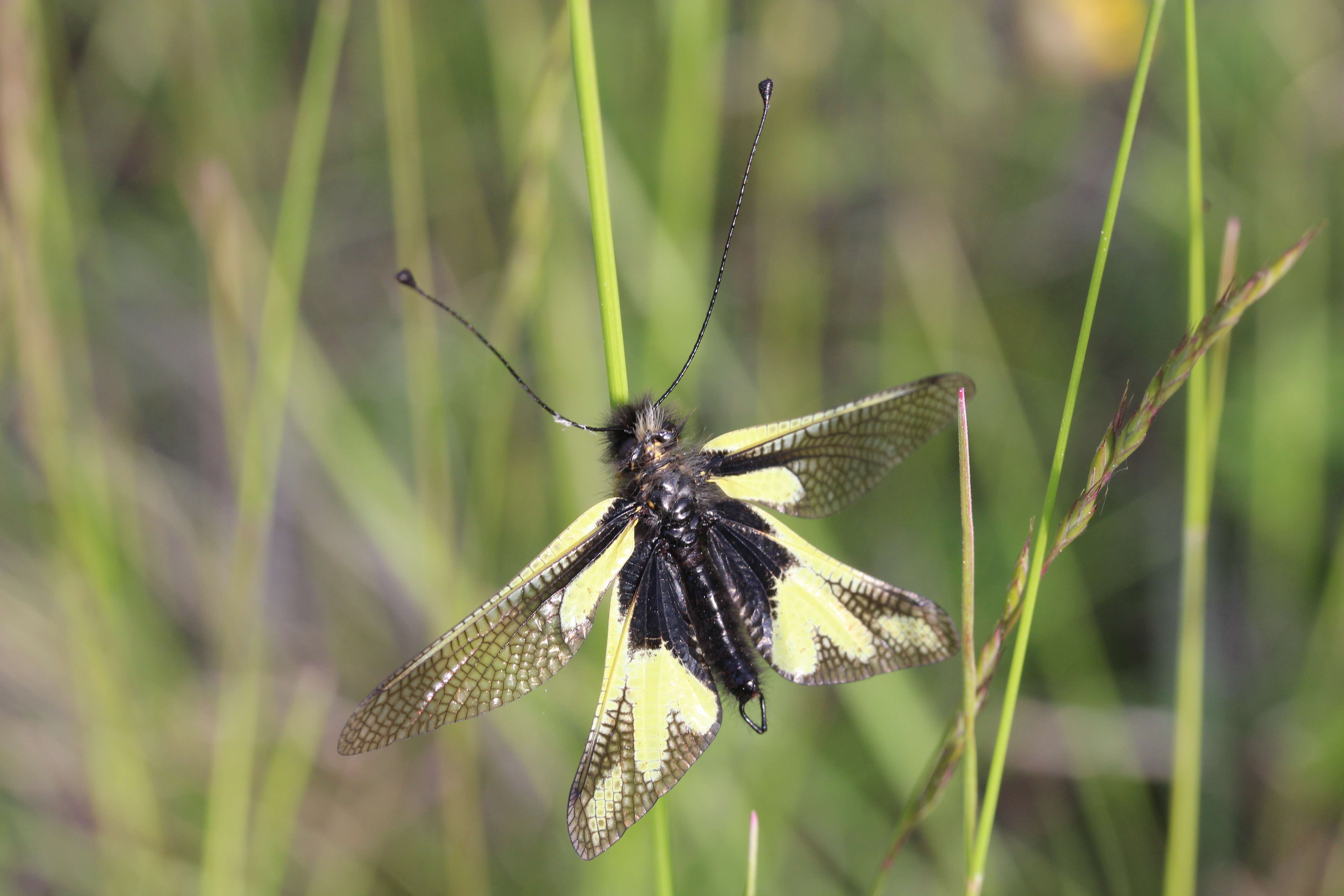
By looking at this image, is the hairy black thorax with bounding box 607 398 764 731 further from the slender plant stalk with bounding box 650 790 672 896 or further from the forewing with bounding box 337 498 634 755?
the slender plant stalk with bounding box 650 790 672 896

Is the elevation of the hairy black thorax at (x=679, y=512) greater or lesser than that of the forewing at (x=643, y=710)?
greater

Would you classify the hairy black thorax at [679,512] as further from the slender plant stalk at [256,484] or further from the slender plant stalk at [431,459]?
the slender plant stalk at [256,484]

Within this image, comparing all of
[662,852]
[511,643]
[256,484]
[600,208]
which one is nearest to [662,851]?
[662,852]

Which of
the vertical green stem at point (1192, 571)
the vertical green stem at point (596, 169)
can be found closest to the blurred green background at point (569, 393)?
the vertical green stem at point (596, 169)

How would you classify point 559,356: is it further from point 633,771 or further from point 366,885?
point 366,885

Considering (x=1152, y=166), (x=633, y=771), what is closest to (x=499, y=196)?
(x=1152, y=166)

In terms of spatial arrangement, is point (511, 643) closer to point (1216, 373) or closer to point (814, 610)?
point (814, 610)

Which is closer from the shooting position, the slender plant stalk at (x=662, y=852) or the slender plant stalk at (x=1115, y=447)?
the slender plant stalk at (x=1115, y=447)
